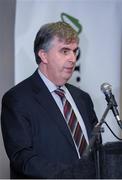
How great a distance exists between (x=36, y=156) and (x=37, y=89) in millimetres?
408

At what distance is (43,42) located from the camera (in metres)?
1.93

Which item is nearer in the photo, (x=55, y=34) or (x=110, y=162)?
(x=110, y=162)

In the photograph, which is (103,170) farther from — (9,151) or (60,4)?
(60,4)

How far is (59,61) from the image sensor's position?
192 centimetres

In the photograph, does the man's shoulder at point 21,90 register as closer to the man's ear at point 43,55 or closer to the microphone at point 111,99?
the man's ear at point 43,55

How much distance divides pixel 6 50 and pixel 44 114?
74 cm

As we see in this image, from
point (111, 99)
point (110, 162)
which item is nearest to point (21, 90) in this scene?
point (111, 99)

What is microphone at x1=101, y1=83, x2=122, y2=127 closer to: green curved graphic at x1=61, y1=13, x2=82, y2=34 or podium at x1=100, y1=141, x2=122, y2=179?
podium at x1=100, y1=141, x2=122, y2=179

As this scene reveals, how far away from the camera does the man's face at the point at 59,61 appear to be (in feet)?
6.21

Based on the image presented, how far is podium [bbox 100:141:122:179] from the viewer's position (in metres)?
1.31

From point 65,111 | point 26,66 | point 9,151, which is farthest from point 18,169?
point 26,66

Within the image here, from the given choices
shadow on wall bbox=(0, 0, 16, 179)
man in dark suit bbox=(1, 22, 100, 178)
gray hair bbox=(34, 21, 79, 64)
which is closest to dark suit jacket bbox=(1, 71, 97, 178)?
man in dark suit bbox=(1, 22, 100, 178)

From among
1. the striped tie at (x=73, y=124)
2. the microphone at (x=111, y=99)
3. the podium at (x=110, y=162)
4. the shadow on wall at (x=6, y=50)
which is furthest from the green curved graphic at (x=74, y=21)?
the podium at (x=110, y=162)

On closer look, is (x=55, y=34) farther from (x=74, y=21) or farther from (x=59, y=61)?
(x=74, y=21)
